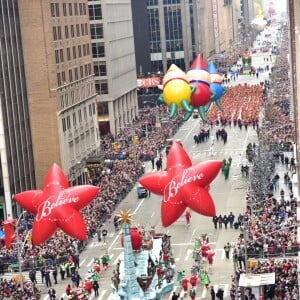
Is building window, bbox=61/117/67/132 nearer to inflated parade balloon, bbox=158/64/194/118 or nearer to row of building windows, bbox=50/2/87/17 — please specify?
row of building windows, bbox=50/2/87/17

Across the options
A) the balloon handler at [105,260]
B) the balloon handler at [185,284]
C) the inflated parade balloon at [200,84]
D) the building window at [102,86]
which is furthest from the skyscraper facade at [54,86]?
the balloon handler at [185,284]

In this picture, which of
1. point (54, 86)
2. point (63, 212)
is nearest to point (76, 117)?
point (54, 86)

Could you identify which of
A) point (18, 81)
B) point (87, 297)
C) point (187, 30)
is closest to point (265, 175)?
point (18, 81)

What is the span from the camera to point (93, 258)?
63.5 metres

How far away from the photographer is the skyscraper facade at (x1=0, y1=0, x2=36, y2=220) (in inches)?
2992

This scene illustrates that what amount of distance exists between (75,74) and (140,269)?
4463cm

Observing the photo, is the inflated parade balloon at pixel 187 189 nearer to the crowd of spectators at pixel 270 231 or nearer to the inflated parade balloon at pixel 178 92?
the crowd of spectators at pixel 270 231

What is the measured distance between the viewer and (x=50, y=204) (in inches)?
1820

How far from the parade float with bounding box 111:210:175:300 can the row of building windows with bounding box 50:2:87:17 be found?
34544mm

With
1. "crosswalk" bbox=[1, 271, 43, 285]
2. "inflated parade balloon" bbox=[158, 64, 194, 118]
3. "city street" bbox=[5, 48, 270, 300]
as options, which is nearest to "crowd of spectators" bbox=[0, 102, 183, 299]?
"crosswalk" bbox=[1, 271, 43, 285]

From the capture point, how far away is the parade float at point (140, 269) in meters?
45.8

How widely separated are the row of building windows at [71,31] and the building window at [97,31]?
21032mm

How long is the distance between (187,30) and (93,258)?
371ft

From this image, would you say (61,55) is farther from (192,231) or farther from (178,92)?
(178,92)
